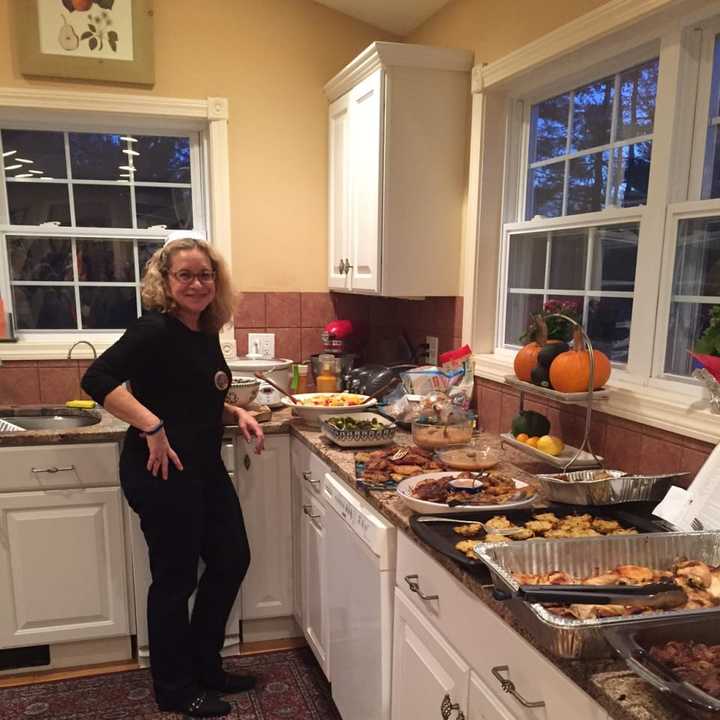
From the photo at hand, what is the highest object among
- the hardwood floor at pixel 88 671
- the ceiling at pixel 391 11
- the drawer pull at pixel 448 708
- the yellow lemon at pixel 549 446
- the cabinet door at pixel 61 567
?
the ceiling at pixel 391 11

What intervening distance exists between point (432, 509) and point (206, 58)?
7.62 feet

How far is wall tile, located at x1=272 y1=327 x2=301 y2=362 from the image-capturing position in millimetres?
3094

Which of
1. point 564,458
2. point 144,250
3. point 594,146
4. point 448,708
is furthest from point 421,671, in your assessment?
point 144,250

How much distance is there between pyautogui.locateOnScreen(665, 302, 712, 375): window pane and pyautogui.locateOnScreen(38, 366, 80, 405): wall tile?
7.74 ft

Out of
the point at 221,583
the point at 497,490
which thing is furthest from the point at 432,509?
the point at 221,583

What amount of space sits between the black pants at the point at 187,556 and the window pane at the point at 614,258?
137 cm

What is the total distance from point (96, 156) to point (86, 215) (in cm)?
27

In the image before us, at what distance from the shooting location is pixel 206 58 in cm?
281

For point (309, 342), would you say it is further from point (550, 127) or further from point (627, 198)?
point (627, 198)

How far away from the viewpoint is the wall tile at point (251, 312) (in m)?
3.02

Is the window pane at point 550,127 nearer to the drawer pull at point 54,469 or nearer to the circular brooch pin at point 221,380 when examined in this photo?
the circular brooch pin at point 221,380

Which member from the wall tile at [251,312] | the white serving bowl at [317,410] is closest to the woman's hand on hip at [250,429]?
the white serving bowl at [317,410]

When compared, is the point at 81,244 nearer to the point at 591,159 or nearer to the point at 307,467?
the point at 307,467

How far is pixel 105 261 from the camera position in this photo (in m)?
2.96
